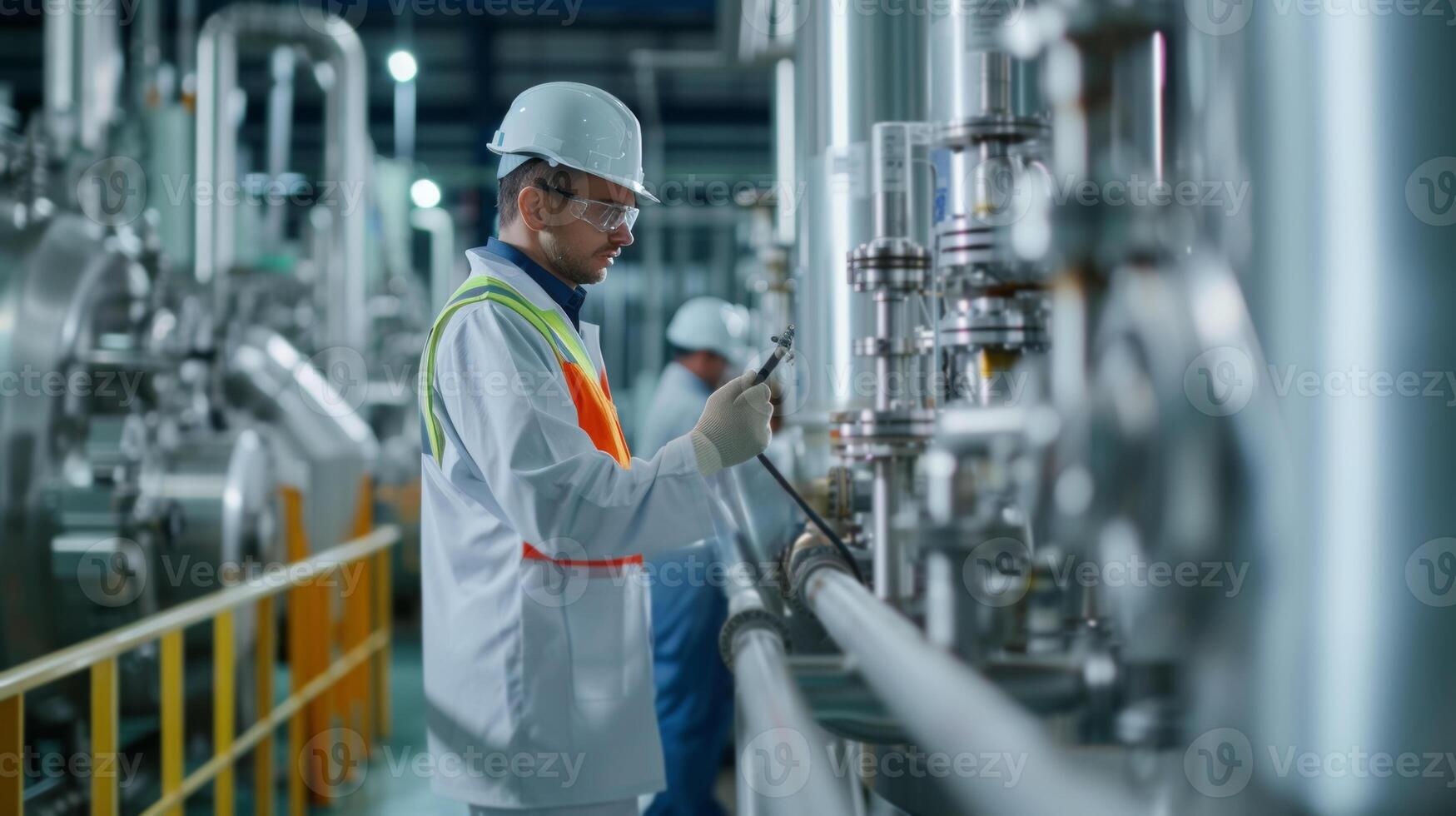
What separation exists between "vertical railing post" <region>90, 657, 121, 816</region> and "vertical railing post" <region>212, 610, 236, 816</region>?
23.0 inches

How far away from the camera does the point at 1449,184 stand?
488 millimetres

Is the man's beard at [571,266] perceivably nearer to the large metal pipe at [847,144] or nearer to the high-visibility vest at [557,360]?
the high-visibility vest at [557,360]

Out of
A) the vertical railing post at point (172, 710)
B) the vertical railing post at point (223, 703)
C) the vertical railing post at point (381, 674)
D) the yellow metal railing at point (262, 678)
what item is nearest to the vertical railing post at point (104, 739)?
the yellow metal railing at point (262, 678)

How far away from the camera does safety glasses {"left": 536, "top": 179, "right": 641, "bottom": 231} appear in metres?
1.56

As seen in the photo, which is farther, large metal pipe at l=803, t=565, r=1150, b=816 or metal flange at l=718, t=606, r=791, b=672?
metal flange at l=718, t=606, r=791, b=672

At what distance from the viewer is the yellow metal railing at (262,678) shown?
195 centimetres

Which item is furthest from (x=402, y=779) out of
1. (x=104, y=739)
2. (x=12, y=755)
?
(x=12, y=755)

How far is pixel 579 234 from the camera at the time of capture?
62.2 inches

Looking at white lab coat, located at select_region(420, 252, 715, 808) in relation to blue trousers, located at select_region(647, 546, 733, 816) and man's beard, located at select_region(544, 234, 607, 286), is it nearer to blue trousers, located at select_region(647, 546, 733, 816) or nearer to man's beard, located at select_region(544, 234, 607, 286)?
man's beard, located at select_region(544, 234, 607, 286)

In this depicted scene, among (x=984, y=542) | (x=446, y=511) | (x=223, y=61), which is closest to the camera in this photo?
(x=984, y=542)

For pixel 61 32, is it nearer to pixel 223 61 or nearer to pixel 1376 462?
pixel 223 61

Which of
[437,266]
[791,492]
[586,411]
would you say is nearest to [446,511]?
[586,411]

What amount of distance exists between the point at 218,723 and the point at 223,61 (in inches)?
104

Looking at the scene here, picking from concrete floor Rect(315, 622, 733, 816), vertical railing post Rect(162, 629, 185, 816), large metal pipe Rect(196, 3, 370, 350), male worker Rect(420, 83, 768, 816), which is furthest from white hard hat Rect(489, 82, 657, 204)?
large metal pipe Rect(196, 3, 370, 350)
